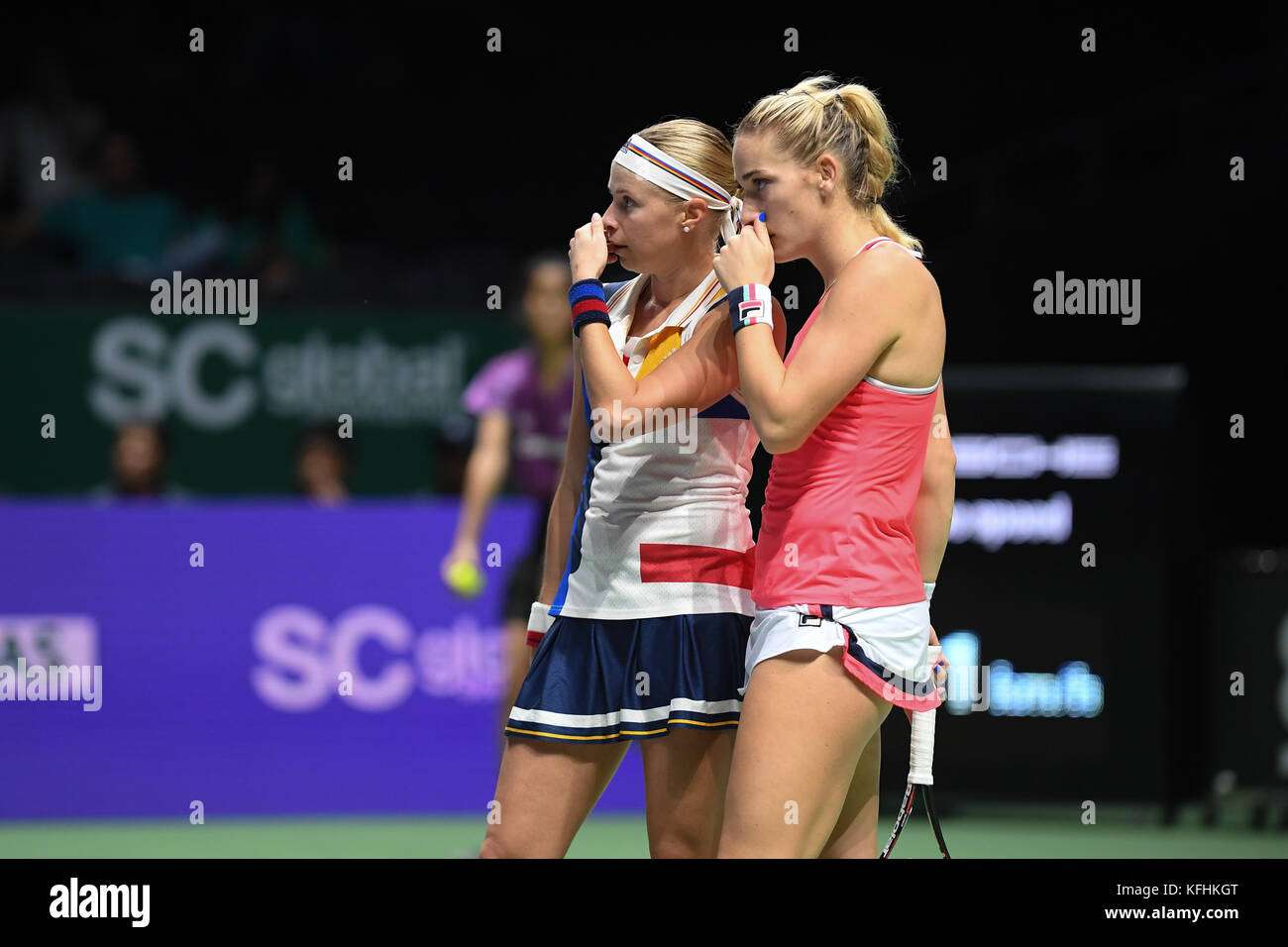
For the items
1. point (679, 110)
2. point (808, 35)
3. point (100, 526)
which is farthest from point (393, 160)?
point (100, 526)

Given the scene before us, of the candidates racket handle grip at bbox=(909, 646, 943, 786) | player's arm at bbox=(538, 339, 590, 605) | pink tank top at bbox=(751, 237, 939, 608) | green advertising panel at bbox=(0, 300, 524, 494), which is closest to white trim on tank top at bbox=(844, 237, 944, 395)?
pink tank top at bbox=(751, 237, 939, 608)

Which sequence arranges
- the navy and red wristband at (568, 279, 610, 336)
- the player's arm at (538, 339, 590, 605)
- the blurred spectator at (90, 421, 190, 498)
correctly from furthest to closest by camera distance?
the blurred spectator at (90, 421, 190, 498) → the player's arm at (538, 339, 590, 605) → the navy and red wristband at (568, 279, 610, 336)

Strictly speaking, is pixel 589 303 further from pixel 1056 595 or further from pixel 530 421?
pixel 1056 595

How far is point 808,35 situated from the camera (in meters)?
11.0

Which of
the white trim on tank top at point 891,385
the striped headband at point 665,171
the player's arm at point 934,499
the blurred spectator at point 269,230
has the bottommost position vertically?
the player's arm at point 934,499

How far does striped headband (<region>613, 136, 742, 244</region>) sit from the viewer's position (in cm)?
319

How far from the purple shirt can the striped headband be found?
2919 millimetres

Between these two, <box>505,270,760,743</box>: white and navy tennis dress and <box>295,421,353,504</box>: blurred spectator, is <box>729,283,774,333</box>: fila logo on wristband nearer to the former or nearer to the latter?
<box>505,270,760,743</box>: white and navy tennis dress

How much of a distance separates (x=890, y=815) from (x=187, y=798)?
113 inches

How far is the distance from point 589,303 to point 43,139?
8.85 meters

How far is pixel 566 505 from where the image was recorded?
342 centimetres

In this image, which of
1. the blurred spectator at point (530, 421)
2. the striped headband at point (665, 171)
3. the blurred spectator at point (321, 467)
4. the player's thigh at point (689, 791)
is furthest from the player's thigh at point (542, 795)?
the blurred spectator at point (321, 467)

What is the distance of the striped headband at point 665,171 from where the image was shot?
10.5ft

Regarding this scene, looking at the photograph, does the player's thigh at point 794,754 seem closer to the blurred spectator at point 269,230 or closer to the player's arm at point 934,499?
the player's arm at point 934,499
